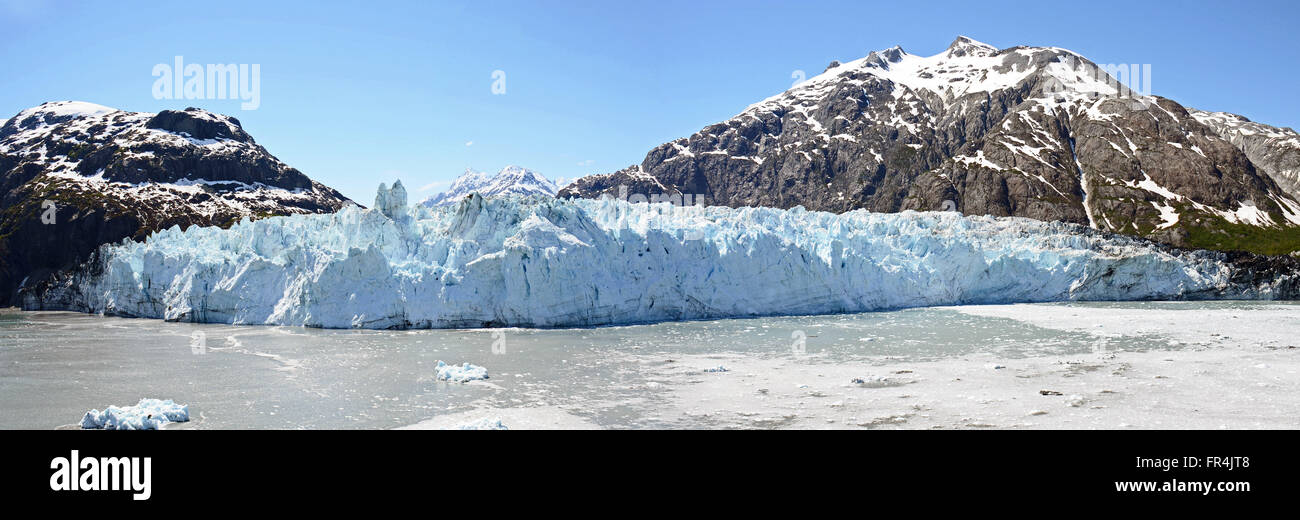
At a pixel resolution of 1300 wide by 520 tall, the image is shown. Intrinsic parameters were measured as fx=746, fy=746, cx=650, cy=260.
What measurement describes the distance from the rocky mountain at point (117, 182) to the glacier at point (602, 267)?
22.0 meters

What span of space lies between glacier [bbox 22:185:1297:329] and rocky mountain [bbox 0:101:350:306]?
22.0m

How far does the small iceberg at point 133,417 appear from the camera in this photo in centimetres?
972

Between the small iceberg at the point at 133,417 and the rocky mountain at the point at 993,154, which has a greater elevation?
the rocky mountain at the point at 993,154

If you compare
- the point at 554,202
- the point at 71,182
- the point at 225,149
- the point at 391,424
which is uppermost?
the point at 225,149

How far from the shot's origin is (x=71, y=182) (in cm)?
6612

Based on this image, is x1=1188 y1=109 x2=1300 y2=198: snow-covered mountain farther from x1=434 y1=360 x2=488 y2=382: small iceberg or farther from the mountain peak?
x1=434 y1=360 x2=488 y2=382: small iceberg

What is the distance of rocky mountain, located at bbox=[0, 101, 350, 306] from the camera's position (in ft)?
175

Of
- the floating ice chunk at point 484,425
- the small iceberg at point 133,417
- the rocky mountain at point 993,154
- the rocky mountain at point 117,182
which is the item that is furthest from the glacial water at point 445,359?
the rocky mountain at point 993,154

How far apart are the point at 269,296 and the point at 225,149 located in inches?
2393

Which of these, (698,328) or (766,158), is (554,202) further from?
(766,158)

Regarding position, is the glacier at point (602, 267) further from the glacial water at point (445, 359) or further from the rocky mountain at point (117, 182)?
the rocky mountain at point (117, 182)

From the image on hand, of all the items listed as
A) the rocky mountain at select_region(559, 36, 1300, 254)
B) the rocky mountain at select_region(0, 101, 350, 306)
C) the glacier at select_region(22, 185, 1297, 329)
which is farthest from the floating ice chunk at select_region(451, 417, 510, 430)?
the rocky mountain at select_region(559, 36, 1300, 254)
